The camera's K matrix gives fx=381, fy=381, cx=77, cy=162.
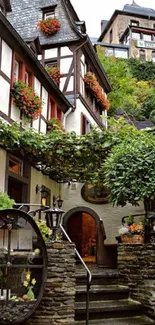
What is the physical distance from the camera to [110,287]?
7156mm

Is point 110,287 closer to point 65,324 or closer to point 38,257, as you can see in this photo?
point 65,324

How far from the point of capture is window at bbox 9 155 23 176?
8.89m

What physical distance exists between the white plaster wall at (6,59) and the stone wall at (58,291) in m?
4.41

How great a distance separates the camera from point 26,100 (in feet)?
28.7

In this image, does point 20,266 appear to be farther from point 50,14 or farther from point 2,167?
point 50,14

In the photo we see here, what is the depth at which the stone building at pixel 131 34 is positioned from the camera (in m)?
43.5

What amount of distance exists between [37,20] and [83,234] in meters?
8.17

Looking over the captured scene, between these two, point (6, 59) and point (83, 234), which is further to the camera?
point (83, 234)

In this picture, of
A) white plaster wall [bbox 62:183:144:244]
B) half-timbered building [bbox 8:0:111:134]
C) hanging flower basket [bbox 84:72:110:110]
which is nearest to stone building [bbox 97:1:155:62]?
hanging flower basket [bbox 84:72:110:110]

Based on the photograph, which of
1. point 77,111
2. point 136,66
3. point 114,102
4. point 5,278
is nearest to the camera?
point 5,278

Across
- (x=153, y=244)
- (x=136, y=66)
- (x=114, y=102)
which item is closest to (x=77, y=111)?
(x=153, y=244)

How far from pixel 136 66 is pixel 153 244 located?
32.3 meters

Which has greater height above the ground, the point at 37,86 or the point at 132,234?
the point at 37,86

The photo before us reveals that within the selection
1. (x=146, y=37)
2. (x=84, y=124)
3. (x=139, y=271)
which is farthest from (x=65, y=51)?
(x=146, y=37)
